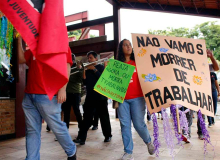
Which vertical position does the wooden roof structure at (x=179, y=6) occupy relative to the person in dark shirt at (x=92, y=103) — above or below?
above

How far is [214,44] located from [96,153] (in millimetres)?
25788

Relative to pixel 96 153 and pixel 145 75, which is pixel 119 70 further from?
pixel 96 153

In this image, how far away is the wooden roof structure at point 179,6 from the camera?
27.3 feet

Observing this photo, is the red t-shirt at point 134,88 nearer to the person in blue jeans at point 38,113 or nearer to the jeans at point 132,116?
the jeans at point 132,116

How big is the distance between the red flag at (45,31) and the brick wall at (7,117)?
3481 mm

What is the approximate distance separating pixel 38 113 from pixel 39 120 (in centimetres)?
9

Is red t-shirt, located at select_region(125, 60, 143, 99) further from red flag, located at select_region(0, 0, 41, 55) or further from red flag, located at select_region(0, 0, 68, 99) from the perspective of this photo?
red flag, located at select_region(0, 0, 41, 55)

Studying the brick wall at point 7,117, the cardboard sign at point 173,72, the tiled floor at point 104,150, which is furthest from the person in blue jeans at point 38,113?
the brick wall at point 7,117

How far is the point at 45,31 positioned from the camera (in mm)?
2191

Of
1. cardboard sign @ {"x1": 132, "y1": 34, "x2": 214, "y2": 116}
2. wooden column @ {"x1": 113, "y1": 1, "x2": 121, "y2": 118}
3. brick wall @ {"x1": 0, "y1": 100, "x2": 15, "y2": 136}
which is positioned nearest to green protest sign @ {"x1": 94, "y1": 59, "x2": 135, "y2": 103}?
Answer: cardboard sign @ {"x1": 132, "y1": 34, "x2": 214, "y2": 116}

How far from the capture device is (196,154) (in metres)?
3.78

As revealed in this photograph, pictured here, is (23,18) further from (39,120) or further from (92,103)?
(92,103)

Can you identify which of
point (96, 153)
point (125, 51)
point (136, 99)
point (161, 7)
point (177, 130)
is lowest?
point (96, 153)

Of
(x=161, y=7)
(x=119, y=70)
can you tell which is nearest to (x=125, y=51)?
(x=119, y=70)
